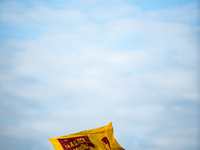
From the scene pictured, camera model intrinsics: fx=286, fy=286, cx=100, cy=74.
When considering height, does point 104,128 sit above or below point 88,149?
above

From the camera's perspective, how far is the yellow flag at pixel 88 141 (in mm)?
38781

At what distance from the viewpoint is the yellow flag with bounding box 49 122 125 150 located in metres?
38.8

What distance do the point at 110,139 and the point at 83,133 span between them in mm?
4230

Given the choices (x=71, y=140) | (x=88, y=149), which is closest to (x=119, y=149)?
(x=88, y=149)

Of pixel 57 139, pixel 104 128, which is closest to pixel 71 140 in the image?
pixel 57 139

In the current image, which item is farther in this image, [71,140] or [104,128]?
[104,128]

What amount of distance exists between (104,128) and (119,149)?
3.74 metres

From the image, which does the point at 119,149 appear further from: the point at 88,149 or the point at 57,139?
the point at 57,139

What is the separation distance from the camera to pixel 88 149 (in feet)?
131

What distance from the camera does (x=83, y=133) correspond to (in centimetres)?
4094

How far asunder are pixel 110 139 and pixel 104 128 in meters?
1.84

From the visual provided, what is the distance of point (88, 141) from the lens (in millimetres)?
40375

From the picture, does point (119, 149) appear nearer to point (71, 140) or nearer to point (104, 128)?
point (104, 128)

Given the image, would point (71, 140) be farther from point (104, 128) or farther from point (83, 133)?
point (104, 128)
